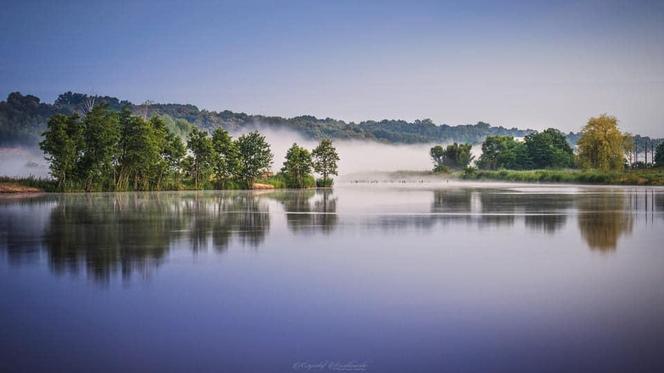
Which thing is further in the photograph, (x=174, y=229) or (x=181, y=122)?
(x=181, y=122)

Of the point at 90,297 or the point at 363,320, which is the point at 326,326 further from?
the point at 90,297

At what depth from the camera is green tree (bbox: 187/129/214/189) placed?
4047 centimetres

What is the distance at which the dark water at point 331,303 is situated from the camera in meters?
3.69

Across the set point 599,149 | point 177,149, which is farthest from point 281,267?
point 599,149

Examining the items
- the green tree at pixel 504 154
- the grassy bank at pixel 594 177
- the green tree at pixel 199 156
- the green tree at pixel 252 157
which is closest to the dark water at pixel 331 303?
the green tree at pixel 199 156

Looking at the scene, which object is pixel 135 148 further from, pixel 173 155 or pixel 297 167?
pixel 297 167

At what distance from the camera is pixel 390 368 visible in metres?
3.48

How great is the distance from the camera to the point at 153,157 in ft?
115

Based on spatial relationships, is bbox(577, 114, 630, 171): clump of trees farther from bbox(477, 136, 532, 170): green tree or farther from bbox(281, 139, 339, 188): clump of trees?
bbox(281, 139, 339, 188): clump of trees

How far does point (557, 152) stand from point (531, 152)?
3853 mm

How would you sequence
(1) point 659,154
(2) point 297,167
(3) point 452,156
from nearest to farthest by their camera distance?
(2) point 297,167, (1) point 659,154, (3) point 452,156

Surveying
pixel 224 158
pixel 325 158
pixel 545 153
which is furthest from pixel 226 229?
pixel 545 153

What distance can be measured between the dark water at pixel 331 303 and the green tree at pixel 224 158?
32.2 meters

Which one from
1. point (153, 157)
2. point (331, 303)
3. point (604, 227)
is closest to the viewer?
point (331, 303)
